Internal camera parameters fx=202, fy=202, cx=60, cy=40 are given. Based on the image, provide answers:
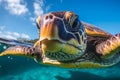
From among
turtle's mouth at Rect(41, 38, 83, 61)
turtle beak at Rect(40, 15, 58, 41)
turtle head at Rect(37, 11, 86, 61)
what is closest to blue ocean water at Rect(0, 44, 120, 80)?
turtle's mouth at Rect(41, 38, 83, 61)

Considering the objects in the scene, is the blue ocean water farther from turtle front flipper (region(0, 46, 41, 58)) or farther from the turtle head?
the turtle head

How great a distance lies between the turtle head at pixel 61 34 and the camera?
8.82 feet

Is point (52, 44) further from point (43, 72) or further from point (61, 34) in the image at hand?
point (43, 72)

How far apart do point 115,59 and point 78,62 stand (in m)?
1.47

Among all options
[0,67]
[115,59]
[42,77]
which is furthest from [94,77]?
[115,59]

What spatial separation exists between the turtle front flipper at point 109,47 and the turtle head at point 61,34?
116 centimetres

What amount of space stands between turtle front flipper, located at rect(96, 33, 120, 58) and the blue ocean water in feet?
56.1

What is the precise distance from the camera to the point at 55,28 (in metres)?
2.71

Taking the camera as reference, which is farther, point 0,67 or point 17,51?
point 0,67

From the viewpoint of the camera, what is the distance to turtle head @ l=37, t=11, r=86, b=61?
8.82 feet

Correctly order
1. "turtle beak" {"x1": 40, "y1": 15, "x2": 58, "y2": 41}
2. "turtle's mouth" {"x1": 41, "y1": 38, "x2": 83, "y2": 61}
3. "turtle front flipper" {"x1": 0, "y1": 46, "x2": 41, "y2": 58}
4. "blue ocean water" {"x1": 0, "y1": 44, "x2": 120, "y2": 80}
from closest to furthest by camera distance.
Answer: "turtle beak" {"x1": 40, "y1": 15, "x2": 58, "y2": 41}
"turtle's mouth" {"x1": 41, "y1": 38, "x2": 83, "y2": 61}
"turtle front flipper" {"x1": 0, "y1": 46, "x2": 41, "y2": 58}
"blue ocean water" {"x1": 0, "y1": 44, "x2": 120, "y2": 80}

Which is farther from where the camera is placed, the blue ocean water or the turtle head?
the blue ocean water

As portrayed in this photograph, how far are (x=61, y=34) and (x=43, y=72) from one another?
22.2 metres

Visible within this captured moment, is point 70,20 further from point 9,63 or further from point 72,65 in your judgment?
point 9,63
